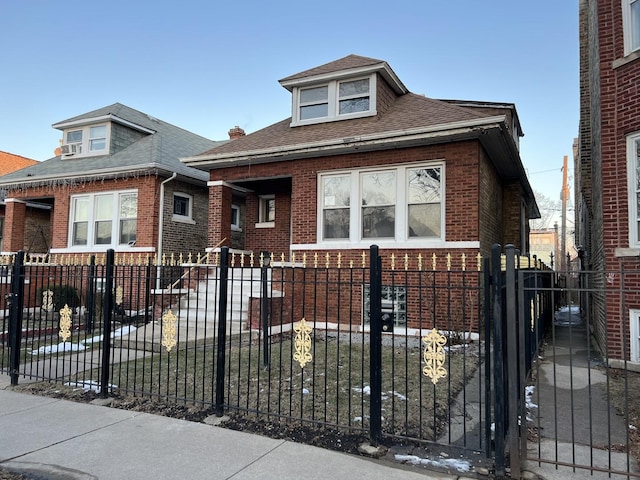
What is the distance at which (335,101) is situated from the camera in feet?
37.9

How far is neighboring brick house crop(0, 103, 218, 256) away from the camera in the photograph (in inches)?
535

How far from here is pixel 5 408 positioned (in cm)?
502

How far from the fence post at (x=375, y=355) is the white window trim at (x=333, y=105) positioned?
7842 millimetres

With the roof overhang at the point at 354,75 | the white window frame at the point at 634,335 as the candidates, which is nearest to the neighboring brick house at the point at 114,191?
the roof overhang at the point at 354,75

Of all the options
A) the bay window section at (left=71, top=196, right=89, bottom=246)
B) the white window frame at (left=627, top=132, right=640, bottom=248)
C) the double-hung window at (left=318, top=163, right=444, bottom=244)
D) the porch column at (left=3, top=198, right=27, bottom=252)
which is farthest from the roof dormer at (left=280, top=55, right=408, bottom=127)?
the porch column at (left=3, top=198, right=27, bottom=252)

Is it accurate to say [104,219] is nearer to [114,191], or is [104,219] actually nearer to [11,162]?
[114,191]

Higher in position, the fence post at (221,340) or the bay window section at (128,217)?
the bay window section at (128,217)

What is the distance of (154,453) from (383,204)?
7809mm

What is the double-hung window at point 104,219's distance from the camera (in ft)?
46.4

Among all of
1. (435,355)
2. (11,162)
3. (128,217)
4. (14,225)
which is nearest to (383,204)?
(435,355)

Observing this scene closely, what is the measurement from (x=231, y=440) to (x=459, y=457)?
6.90 feet

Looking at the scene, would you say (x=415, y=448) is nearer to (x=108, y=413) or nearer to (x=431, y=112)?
(x=108, y=413)

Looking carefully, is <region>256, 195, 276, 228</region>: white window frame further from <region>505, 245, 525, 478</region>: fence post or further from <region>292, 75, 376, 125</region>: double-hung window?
<region>505, 245, 525, 478</region>: fence post

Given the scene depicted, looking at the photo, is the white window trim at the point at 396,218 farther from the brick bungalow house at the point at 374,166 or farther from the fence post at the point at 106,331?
the fence post at the point at 106,331
